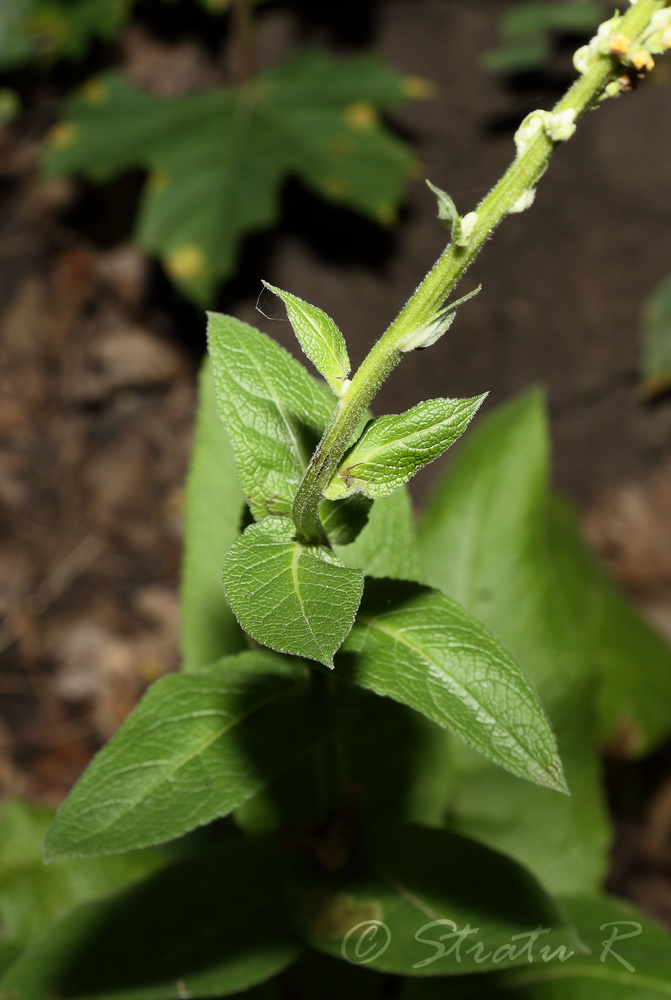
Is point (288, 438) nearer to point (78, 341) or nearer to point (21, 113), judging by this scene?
point (78, 341)

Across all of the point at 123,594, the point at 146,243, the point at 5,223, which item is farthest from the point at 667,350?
the point at 5,223

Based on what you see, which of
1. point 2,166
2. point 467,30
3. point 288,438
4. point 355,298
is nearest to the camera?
point 288,438

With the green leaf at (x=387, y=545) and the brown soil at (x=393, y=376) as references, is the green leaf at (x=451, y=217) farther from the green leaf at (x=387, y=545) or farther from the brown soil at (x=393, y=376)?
the brown soil at (x=393, y=376)

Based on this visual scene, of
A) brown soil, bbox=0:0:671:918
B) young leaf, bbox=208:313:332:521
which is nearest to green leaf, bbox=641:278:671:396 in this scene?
brown soil, bbox=0:0:671:918

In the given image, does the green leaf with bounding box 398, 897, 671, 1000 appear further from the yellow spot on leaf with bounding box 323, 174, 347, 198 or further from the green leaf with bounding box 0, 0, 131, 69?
the green leaf with bounding box 0, 0, 131, 69

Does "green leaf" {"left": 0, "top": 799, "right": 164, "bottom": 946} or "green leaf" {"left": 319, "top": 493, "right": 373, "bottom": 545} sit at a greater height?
"green leaf" {"left": 319, "top": 493, "right": 373, "bottom": 545}

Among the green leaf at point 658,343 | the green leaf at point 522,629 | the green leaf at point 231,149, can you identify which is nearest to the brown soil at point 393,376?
the green leaf at point 658,343
